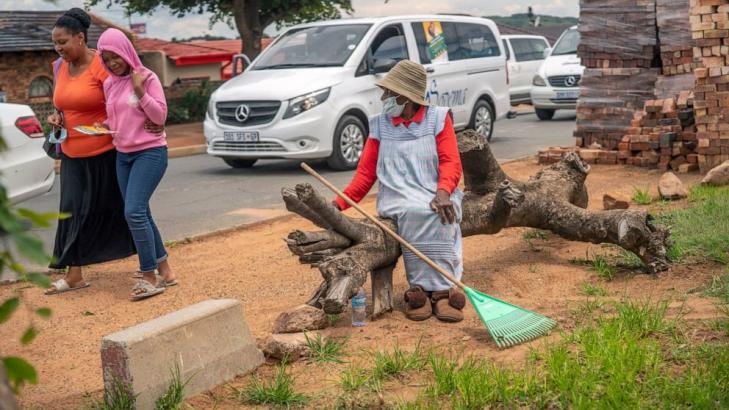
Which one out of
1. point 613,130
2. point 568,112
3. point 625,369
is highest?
point 625,369

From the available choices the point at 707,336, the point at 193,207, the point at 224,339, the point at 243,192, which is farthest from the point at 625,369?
the point at 243,192

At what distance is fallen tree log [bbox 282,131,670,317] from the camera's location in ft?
17.3

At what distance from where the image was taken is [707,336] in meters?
4.71

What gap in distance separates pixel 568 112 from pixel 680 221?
1606 cm

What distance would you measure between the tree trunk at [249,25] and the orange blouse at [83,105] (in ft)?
54.5

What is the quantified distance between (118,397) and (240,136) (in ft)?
28.7

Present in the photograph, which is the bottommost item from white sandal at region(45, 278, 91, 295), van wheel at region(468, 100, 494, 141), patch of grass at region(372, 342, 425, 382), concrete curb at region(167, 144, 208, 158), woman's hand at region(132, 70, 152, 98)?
concrete curb at region(167, 144, 208, 158)

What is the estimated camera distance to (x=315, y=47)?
1356 centimetres

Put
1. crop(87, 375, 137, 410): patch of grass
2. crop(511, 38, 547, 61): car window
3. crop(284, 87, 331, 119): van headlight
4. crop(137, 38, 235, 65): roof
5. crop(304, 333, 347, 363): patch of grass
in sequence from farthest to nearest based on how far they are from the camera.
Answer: crop(137, 38, 235, 65): roof → crop(511, 38, 547, 61): car window → crop(284, 87, 331, 119): van headlight → crop(304, 333, 347, 363): patch of grass → crop(87, 375, 137, 410): patch of grass

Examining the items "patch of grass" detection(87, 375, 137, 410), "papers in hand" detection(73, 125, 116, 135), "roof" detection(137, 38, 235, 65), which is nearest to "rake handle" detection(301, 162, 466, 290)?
"patch of grass" detection(87, 375, 137, 410)

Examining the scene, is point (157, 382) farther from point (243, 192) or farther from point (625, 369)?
point (243, 192)

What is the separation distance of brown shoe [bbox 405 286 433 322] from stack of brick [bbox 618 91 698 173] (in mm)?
6682

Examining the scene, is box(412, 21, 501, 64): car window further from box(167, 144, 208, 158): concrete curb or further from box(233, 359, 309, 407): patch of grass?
box(233, 359, 309, 407): patch of grass

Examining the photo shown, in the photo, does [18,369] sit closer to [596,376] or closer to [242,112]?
[596,376]
